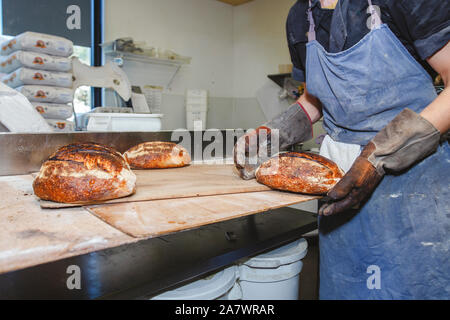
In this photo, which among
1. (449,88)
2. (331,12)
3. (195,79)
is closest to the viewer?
(449,88)

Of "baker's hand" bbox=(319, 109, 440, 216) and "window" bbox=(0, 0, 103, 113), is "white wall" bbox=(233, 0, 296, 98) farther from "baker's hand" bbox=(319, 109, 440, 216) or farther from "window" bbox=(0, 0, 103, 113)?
"baker's hand" bbox=(319, 109, 440, 216)

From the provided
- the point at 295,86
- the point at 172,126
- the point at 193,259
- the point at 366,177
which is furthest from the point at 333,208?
the point at 172,126

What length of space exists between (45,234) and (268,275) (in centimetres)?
84

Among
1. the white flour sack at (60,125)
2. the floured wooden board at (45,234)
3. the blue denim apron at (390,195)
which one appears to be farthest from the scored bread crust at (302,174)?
the white flour sack at (60,125)

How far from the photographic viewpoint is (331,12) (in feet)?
4.24

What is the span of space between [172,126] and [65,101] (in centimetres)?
174

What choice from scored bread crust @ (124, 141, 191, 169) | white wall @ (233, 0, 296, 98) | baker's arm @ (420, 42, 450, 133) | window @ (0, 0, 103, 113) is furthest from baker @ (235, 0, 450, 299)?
white wall @ (233, 0, 296, 98)

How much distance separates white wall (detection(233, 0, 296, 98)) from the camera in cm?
468

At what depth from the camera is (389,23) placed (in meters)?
1.09

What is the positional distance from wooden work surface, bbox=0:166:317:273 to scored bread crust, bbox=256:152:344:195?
0.15 feet

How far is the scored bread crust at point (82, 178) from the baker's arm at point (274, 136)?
1.65ft

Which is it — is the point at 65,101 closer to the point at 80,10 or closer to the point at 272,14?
the point at 80,10

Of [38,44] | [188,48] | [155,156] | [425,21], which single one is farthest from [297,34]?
[188,48]

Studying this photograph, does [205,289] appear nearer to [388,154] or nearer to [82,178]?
[82,178]
